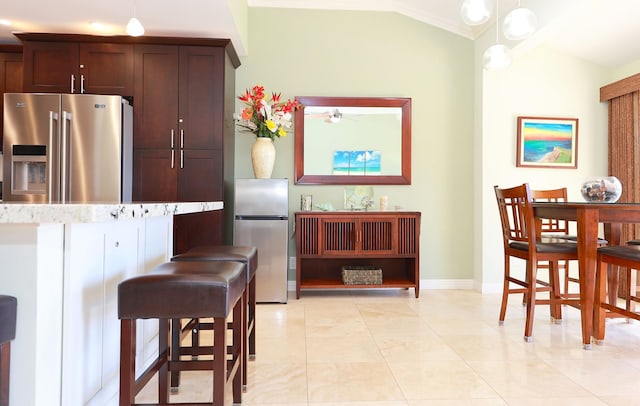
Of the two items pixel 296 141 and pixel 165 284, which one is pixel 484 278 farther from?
pixel 165 284

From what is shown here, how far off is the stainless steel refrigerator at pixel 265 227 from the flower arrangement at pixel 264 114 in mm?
494

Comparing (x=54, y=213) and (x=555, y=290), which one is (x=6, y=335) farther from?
(x=555, y=290)

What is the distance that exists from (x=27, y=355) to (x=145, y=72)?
3029 mm

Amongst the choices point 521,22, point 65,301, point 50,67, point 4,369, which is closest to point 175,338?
point 65,301

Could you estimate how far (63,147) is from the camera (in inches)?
129

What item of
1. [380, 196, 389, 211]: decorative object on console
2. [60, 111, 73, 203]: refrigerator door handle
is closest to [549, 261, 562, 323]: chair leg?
[380, 196, 389, 211]: decorative object on console

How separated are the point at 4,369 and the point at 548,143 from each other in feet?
14.8

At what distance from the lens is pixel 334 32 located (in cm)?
420

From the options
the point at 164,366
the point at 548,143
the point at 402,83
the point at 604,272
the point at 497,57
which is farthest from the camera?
the point at 402,83

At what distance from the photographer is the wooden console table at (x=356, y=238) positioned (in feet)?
12.4

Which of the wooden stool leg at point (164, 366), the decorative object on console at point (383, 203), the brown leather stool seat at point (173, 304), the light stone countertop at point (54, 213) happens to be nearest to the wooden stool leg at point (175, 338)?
the wooden stool leg at point (164, 366)

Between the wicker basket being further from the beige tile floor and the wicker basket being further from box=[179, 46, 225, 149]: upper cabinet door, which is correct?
box=[179, 46, 225, 149]: upper cabinet door

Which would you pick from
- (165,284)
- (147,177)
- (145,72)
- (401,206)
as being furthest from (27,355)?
(401,206)

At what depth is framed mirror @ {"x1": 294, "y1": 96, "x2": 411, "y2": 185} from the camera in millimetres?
4160
